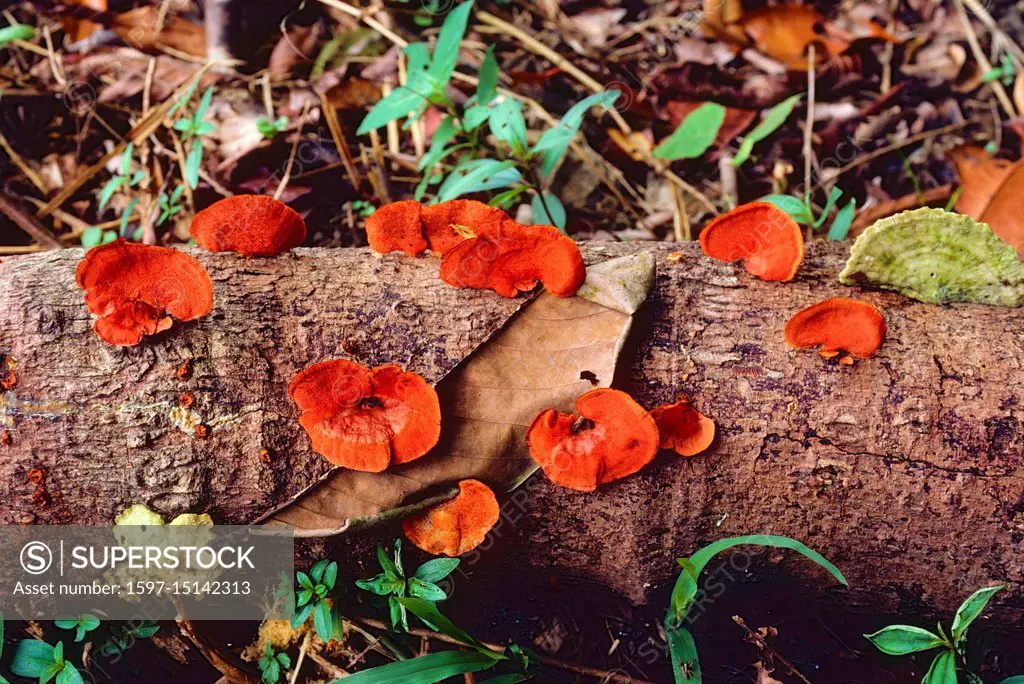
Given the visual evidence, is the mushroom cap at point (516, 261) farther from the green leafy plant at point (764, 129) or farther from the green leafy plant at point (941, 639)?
the green leafy plant at point (764, 129)

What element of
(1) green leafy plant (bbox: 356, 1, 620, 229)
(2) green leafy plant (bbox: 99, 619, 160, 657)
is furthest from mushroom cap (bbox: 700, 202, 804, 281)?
(2) green leafy plant (bbox: 99, 619, 160, 657)

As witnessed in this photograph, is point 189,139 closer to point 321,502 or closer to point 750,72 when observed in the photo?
point 321,502

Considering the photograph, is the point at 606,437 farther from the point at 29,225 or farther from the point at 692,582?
the point at 29,225

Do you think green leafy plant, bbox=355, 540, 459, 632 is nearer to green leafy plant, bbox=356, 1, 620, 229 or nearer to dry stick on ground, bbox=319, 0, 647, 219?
green leafy plant, bbox=356, 1, 620, 229

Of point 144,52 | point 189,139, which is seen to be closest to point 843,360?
point 189,139

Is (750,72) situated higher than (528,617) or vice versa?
(750,72)

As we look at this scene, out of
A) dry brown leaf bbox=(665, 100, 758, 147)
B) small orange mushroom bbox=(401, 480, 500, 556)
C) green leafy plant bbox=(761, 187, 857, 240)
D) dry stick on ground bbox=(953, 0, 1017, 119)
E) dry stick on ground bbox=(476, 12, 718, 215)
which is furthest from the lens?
dry stick on ground bbox=(953, 0, 1017, 119)
